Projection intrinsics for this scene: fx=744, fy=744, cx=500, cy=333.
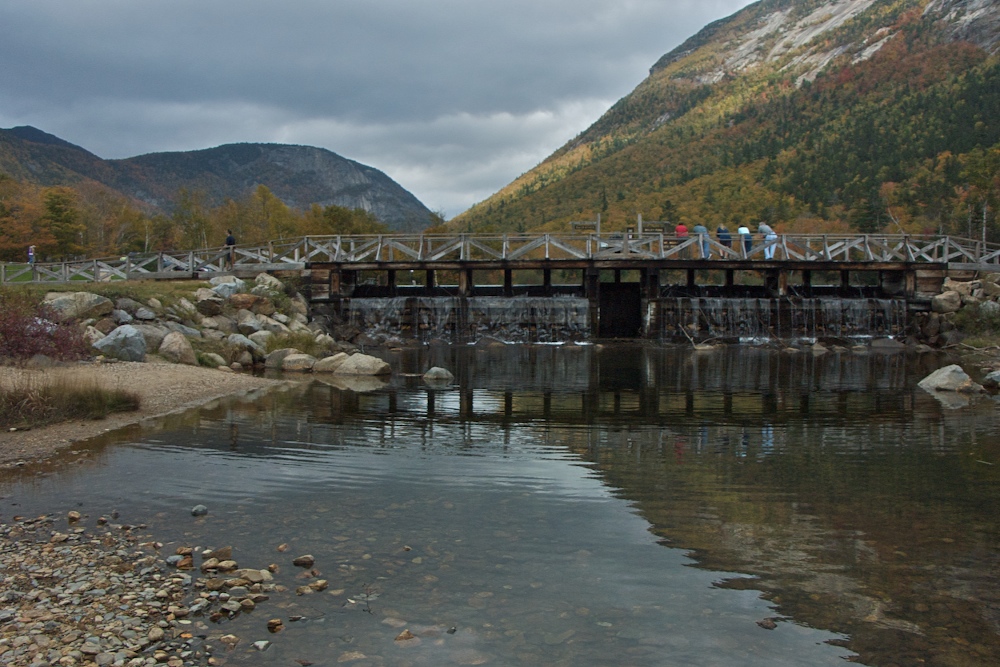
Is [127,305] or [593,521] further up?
[127,305]

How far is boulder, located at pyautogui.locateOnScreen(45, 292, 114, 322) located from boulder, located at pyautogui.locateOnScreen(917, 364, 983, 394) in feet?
67.7

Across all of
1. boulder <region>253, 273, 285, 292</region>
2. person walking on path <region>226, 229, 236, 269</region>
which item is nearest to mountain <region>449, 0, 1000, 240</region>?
boulder <region>253, 273, 285, 292</region>

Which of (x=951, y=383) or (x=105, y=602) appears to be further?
(x=951, y=383)

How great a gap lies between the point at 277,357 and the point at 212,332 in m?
2.99

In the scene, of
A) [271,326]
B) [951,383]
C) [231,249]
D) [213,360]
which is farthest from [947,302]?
[231,249]

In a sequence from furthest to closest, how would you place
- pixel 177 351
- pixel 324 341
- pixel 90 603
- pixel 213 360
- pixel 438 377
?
pixel 324 341 → pixel 213 360 → pixel 438 377 → pixel 177 351 → pixel 90 603

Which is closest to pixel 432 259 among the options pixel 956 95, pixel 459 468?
pixel 459 468

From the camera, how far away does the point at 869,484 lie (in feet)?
27.7

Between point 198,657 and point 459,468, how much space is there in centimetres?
500

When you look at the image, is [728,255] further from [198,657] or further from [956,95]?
[956,95]

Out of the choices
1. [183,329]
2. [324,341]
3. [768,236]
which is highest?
[768,236]

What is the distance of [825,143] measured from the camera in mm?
76000

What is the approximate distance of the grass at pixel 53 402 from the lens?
10773mm

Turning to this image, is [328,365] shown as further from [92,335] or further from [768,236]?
[768,236]
